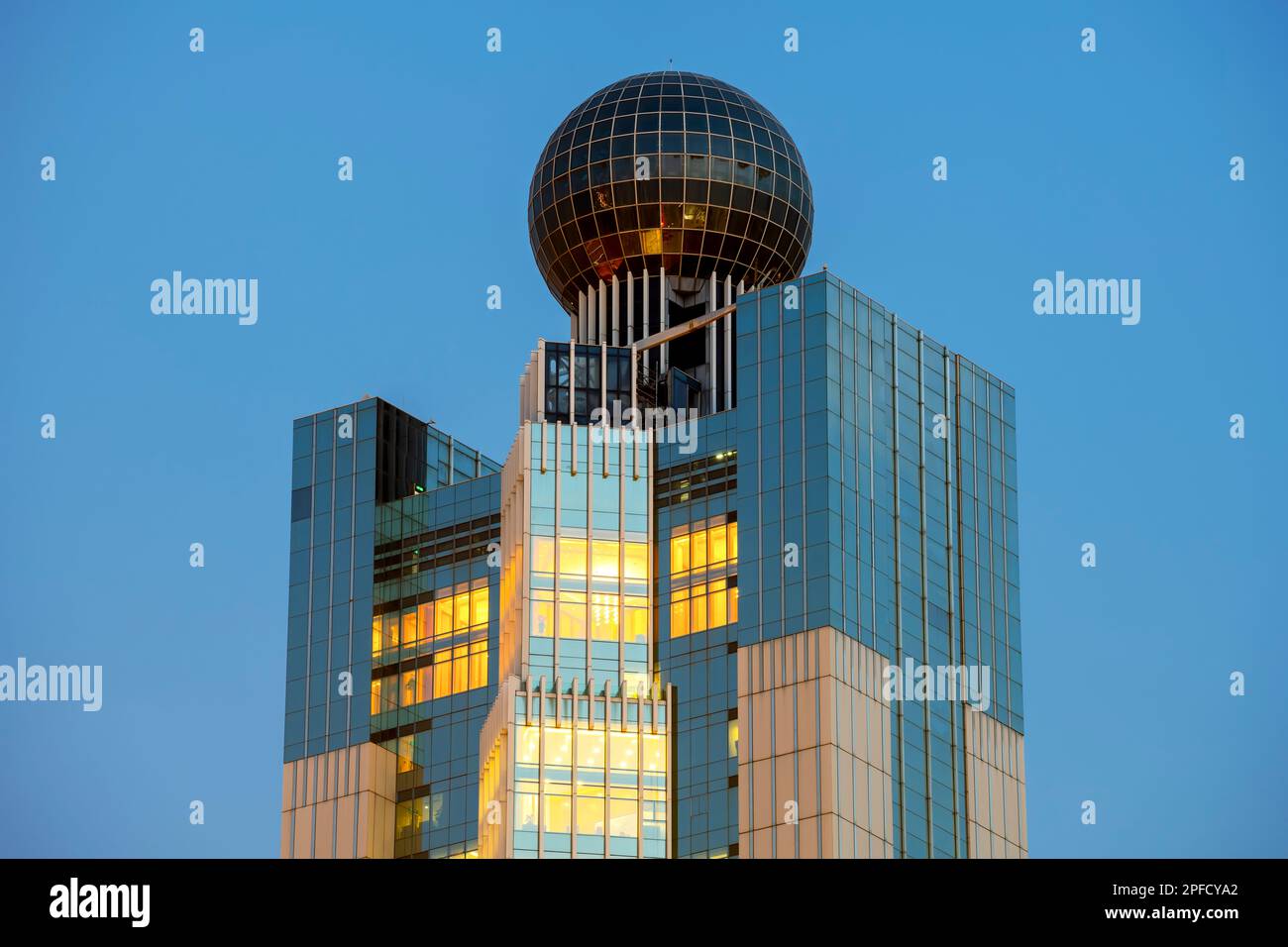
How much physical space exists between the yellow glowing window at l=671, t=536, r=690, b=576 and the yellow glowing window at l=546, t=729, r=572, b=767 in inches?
523

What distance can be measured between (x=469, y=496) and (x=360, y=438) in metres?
10.5

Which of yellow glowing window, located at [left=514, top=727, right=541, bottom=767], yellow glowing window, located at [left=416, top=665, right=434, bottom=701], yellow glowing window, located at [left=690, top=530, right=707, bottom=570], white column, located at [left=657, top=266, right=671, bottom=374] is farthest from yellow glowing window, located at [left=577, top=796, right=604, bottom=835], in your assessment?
white column, located at [left=657, top=266, right=671, bottom=374]

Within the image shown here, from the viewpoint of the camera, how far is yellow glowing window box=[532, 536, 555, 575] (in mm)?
171625

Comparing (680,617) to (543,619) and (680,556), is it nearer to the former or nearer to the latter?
(680,556)

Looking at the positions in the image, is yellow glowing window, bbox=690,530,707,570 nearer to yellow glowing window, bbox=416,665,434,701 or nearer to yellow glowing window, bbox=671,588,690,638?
yellow glowing window, bbox=671,588,690,638

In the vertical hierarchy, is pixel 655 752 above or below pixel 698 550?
below

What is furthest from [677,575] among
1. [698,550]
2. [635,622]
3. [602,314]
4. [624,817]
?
[602,314]

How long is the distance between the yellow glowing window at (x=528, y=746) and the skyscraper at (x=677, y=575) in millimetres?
140

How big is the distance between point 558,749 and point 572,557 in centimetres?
1300

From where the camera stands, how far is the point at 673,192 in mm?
189625

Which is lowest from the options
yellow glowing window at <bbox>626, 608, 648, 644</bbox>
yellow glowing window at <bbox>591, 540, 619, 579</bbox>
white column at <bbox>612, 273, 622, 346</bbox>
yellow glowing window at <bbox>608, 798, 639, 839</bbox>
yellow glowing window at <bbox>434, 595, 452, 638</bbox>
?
yellow glowing window at <bbox>608, 798, 639, 839</bbox>

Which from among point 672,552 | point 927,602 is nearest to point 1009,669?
point 927,602

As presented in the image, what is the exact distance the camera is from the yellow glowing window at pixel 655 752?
168 m
